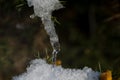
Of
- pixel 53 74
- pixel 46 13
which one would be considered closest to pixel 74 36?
pixel 46 13

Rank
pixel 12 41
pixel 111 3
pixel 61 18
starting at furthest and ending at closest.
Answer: pixel 61 18 → pixel 111 3 → pixel 12 41

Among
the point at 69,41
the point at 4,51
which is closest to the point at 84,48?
the point at 69,41

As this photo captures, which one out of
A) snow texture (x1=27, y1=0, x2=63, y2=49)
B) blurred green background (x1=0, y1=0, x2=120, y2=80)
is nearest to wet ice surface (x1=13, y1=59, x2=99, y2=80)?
snow texture (x1=27, y1=0, x2=63, y2=49)

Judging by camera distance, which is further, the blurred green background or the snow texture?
the blurred green background

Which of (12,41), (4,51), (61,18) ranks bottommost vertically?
(61,18)

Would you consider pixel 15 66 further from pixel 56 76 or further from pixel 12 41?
pixel 56 76

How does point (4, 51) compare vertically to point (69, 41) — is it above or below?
above

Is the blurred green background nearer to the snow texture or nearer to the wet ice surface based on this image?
the snow texture

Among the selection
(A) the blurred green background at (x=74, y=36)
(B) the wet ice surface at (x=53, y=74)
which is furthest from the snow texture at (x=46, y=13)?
(A) the blurred green background at (x=74, y=36)
